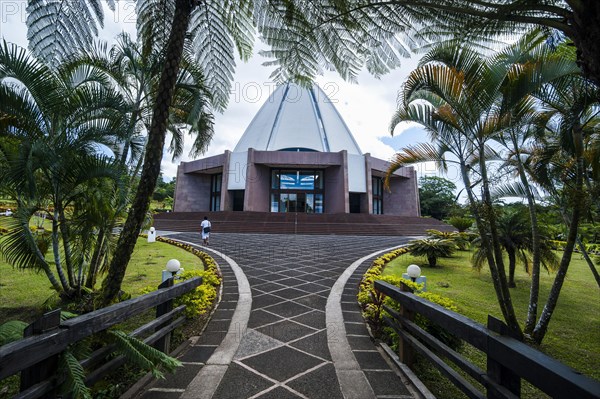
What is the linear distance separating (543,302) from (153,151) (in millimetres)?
7340

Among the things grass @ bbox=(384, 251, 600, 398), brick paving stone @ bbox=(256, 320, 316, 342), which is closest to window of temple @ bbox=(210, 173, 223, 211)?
grass @ bbox=(384, 251, 600, 398)

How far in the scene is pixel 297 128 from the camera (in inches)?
1420

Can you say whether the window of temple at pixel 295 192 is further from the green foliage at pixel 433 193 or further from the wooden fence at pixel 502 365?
the wooden fence at pixel 502 365

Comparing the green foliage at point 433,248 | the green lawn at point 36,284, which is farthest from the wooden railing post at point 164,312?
the green foliage at point 433,248

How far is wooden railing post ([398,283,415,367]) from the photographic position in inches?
105

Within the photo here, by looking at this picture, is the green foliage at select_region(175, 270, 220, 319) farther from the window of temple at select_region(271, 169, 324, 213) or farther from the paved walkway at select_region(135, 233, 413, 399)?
the window of temple at select_region(271, 169, 324, 213)

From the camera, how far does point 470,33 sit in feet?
6.60

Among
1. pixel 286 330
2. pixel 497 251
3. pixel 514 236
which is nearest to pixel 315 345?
pixel 286 330

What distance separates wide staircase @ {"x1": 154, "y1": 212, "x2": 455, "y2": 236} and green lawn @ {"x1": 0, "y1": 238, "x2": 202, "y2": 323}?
402 inches

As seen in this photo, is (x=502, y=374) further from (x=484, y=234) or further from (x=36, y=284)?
(x=36, y=284)

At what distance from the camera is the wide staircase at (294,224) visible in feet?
62.5

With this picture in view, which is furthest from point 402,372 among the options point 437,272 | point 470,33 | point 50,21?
point 437,272

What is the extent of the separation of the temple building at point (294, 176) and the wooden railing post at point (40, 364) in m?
25.7

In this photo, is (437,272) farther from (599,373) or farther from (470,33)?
(470,33)
